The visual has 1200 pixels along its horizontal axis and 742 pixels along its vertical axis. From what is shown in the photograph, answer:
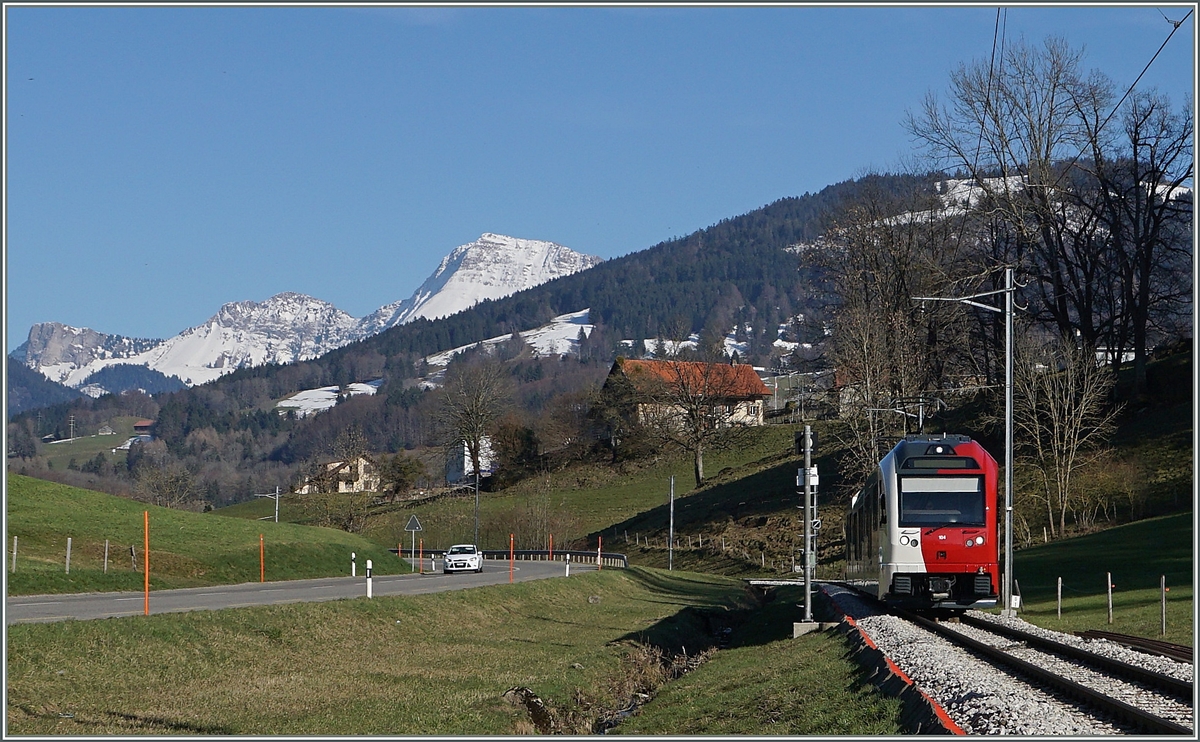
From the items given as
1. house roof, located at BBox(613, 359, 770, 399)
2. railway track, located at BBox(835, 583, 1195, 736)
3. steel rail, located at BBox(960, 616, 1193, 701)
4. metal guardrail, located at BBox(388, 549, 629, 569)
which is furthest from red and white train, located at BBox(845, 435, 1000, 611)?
house roof, located at BBox(613, 359, 770, 399)

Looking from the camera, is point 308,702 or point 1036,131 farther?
point 1036,131

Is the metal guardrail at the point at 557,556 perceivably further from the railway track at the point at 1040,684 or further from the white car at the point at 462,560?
the railway track at the point at 1040,684

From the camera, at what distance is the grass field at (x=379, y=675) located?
1549cm

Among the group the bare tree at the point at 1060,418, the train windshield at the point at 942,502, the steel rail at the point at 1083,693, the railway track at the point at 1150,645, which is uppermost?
the bare tree at the point at 1060,418

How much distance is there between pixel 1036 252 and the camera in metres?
65.9

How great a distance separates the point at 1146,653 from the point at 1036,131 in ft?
157

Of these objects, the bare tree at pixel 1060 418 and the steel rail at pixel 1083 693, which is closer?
the steel rail at pixel 1083 693

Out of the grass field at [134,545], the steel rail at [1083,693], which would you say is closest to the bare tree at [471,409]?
the grass field at [134,545]

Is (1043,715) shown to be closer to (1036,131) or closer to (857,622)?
(857,622)

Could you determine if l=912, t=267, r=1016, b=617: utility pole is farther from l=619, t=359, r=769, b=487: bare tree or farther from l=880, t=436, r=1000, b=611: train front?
l=619, t=359, r=769, b=487: bare tree

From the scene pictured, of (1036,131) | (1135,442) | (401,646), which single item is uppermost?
(1036,131)

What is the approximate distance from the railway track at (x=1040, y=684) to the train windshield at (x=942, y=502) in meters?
3.51

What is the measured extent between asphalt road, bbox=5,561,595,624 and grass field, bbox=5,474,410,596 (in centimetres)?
147

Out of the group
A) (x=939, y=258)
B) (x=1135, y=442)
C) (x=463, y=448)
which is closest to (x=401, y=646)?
(x=1135, y=442)
